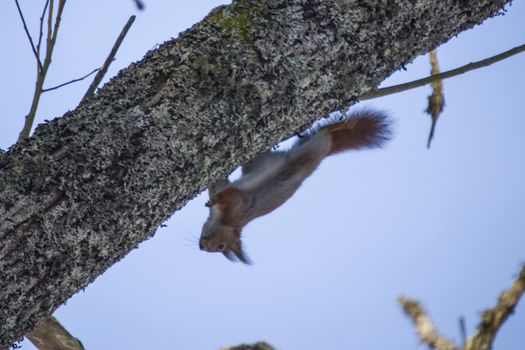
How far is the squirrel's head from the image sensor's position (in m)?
4.77

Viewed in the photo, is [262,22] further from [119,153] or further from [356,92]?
[119,153]

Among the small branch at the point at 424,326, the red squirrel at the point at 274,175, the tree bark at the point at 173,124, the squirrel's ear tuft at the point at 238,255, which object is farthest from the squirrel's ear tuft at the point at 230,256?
the tree bark at the point at 173,124

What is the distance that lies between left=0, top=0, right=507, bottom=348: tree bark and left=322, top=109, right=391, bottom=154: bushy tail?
290 cm

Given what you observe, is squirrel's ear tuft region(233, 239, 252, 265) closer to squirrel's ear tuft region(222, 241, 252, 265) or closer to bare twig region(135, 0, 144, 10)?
squirrel's ear tuft region(222, 241, 252, 265)

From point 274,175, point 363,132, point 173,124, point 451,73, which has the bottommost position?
point 173,124

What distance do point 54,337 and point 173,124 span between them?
1593 millimetres

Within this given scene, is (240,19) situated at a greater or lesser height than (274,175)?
lesser

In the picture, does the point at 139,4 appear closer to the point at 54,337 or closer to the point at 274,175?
the point at 54,337

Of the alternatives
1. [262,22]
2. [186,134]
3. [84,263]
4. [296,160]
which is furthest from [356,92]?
[296,160]

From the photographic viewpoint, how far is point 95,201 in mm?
1144

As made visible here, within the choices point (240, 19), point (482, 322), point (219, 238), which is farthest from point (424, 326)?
point (219, 238)

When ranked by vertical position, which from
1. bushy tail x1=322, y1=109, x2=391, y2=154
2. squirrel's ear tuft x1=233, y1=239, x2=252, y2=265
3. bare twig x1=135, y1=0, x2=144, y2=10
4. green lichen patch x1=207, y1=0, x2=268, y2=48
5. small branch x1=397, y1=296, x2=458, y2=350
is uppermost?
bushy tail x1=322, y1=109, x2=391, y2=154

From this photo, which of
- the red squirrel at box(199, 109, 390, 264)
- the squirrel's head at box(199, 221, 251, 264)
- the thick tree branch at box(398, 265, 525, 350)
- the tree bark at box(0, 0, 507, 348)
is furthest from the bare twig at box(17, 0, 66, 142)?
the squirrel's head at box(199, 221, 251, 264)

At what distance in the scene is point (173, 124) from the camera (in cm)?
124
